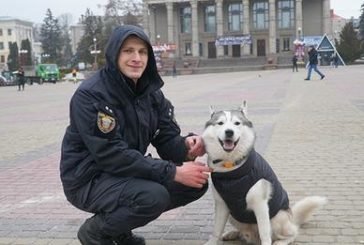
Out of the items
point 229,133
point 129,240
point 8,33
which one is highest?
point 8,33

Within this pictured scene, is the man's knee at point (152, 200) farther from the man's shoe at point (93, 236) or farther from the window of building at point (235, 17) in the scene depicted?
the window of building at point (235, 17)

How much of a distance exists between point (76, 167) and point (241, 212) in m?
1.36

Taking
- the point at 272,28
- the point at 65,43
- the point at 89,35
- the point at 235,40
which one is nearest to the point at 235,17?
the point at 235,40

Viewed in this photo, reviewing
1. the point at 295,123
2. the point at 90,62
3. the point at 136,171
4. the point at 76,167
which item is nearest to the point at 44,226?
the point at 76,167

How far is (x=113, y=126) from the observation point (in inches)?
153

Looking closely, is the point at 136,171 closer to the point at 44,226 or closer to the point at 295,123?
the point at 44,226

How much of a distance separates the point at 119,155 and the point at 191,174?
1.86ft

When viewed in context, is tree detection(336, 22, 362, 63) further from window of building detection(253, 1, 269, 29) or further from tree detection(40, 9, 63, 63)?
tree detection(40, 9, 63, 63)

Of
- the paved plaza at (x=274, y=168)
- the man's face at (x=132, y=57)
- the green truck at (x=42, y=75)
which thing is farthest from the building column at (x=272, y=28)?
the man's face at (x=132, y=57)

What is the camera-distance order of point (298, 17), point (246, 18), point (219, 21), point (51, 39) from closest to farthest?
point (298, 17) < point (246, 18) < point (219, 21) < point (51, 39)

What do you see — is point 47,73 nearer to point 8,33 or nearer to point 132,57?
point 132,57

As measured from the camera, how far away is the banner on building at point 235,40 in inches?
3583

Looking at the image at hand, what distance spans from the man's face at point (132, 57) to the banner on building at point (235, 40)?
88536 millimetres

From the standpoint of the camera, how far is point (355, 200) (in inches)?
233
